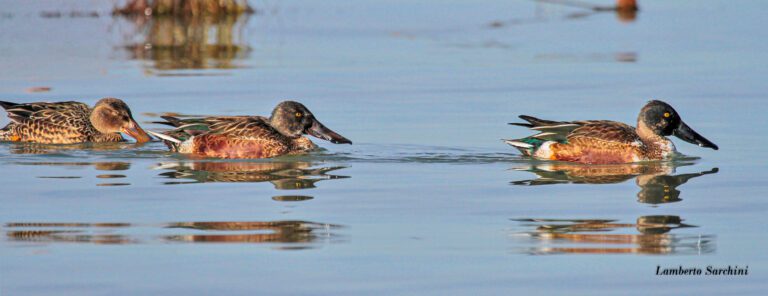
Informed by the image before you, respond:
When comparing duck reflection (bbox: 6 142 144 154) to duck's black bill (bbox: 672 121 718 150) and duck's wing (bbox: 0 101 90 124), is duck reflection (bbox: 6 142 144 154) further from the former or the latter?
duck's black bill (bbox: 672 121 718 150)

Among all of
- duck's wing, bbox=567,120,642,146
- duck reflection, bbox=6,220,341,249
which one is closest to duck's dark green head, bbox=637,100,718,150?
duck's wing, bbox=567,120,642,146

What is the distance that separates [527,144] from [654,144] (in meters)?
1.04

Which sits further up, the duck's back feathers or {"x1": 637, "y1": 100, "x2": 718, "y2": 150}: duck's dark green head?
{"x1": 637, "y1": 100, "x2": 718, "y2": 150}: duck's dark green head

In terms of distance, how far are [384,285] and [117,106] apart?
694cm

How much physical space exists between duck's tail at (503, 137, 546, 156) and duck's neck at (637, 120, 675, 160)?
2.80 feet

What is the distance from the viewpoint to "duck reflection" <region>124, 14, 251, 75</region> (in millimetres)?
19516

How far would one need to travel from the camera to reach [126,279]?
7.16 meters

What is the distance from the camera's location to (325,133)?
1263 cm

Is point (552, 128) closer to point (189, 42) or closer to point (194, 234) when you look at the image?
point (194, 234)

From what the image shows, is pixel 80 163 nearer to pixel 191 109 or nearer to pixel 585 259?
pixel 191 109

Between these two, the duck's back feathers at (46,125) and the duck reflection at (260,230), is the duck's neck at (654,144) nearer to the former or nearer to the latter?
the duck reflection at (260,230)

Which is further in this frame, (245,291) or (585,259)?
(585,259)

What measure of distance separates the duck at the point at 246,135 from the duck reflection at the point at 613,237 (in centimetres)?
385

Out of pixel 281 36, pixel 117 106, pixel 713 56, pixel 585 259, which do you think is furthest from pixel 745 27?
pixel 585 259
